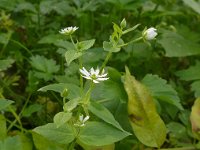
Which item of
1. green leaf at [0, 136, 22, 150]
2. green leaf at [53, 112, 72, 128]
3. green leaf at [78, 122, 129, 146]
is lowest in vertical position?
green leaf at [0, 136, 22, 150]

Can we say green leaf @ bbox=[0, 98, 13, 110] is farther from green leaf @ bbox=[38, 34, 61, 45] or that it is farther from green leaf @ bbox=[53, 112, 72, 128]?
green leaf @ bbox=[38, 34, 61, 45]

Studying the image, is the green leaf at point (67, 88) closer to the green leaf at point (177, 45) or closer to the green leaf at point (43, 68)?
the green leaf at point (43, 68)

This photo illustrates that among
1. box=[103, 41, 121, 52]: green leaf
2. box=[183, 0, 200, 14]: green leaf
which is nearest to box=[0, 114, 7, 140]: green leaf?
box=[103, 41, 121, 52]: green leaf

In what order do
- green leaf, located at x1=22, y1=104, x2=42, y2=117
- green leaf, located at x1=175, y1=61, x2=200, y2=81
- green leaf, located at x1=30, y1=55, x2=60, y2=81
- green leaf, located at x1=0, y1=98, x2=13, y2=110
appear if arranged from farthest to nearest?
1. green leaf, located at x1=175, y1=61, x2=200, y2=81
2. green leaf, located at x1=30, y1=55, x2=60, y2=81
3. green leaf, located at x1=22, y1=104, x2=42, y2=117
4. green leaf, located at x1=0, y1=98, x2=13, y2=110

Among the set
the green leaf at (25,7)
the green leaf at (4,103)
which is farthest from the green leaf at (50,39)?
the green leaf at (4,103)

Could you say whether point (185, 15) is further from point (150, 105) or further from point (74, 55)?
point (74, 55)

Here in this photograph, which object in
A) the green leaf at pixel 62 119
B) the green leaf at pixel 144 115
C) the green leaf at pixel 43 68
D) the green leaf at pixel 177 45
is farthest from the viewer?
the green leaf at pixel 177 45

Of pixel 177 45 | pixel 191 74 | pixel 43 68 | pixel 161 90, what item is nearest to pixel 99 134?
pixel 161 90
